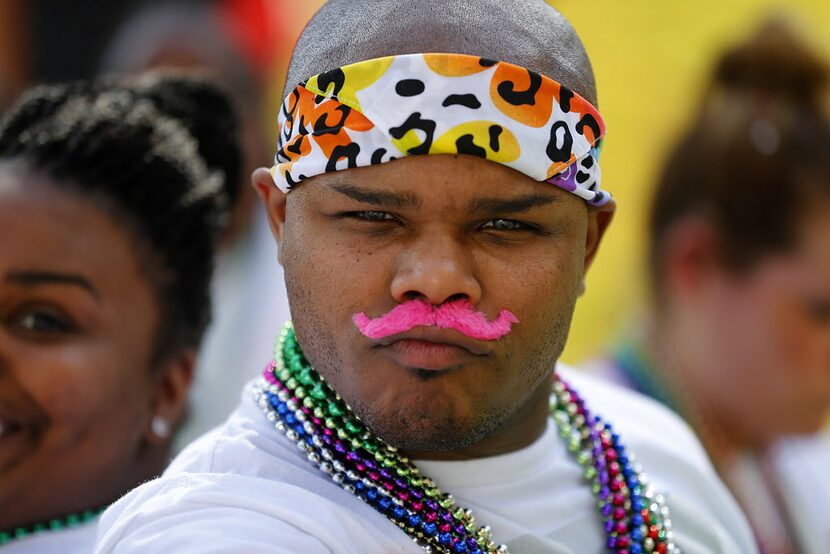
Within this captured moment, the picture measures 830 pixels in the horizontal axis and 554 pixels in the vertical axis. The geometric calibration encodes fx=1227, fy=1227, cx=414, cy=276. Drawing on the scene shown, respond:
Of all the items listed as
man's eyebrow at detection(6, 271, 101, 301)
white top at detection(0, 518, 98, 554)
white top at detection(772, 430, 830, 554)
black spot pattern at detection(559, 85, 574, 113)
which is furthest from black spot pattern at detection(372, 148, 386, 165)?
white top at detection(772, 430, 830, 554)

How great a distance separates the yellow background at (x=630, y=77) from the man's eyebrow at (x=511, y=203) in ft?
13.3

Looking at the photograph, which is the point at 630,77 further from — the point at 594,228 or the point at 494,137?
the point at 494,137

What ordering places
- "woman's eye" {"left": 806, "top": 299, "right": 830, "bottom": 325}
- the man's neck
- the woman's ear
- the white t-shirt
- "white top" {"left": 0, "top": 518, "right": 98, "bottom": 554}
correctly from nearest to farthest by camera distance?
the white t-shirt → the man's neck → "white top" {"left": 0, "top": 518, "right": 98, "bottom": 554} → "woman's eye" {"left": 806, "top": 299, "right": 830, "bottom": 325} → the woman's ear

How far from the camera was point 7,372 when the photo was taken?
2895mm

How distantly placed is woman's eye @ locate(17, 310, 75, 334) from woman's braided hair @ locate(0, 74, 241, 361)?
28 cm

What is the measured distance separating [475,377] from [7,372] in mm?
1243

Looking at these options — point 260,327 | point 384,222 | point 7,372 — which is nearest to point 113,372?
point 7,372

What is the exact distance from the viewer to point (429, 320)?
2.19 meters

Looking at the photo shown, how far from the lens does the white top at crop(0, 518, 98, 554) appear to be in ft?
9.36

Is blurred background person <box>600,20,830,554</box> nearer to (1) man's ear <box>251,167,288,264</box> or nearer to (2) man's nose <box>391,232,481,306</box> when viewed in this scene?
(1) man's ear <box>251,167,288,264</box>

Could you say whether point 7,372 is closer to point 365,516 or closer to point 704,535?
point 365,516

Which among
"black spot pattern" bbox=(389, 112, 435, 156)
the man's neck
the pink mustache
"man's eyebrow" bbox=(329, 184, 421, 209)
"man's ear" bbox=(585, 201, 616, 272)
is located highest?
"black spot pattern" bbox=(389, 112, 435, 156)

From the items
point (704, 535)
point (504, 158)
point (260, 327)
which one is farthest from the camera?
point (260, 327)

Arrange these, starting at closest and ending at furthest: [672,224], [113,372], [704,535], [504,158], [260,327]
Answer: [504,158] < [704,535] < [113,372] < [672,224] < [260,327]
